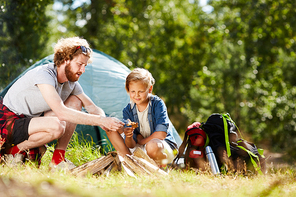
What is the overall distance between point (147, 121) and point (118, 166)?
684 mm

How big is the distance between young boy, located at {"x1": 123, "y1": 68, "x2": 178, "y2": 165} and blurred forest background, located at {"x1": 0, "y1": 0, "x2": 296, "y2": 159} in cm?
476

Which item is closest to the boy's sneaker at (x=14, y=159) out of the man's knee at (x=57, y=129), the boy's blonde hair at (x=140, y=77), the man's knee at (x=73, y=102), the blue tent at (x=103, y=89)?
the man's knee at (x=57, y=129)

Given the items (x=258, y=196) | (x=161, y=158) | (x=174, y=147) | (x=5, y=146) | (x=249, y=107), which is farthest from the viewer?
(x=249, y=107)

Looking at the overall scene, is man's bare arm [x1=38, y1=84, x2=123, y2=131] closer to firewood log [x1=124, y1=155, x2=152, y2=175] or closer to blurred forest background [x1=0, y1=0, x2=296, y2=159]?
firewood log [x1=124, y1=155, x2=152, y2=175]

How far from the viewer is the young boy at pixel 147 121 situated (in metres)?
2.80

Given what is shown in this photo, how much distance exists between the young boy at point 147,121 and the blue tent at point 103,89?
967 millimetres

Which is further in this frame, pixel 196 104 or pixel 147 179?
pixel 196 104

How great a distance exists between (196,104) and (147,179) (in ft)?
24.8

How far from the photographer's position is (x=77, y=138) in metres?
3.64

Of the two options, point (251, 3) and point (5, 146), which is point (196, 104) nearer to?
point (251, 3)

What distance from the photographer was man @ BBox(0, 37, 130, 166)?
253 cm

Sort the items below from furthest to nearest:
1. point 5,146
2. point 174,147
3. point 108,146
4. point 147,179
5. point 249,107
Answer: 1. point 249,107
2. point 108,146
3. point 174,147
4. point 5,146
5. point 147,179

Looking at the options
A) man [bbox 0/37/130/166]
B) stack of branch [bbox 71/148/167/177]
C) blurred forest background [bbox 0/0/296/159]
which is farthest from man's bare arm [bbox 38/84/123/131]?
blurred forest background [bbox 0/0/296/159]

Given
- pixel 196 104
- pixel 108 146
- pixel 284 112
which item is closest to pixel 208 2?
pixel 196 104
